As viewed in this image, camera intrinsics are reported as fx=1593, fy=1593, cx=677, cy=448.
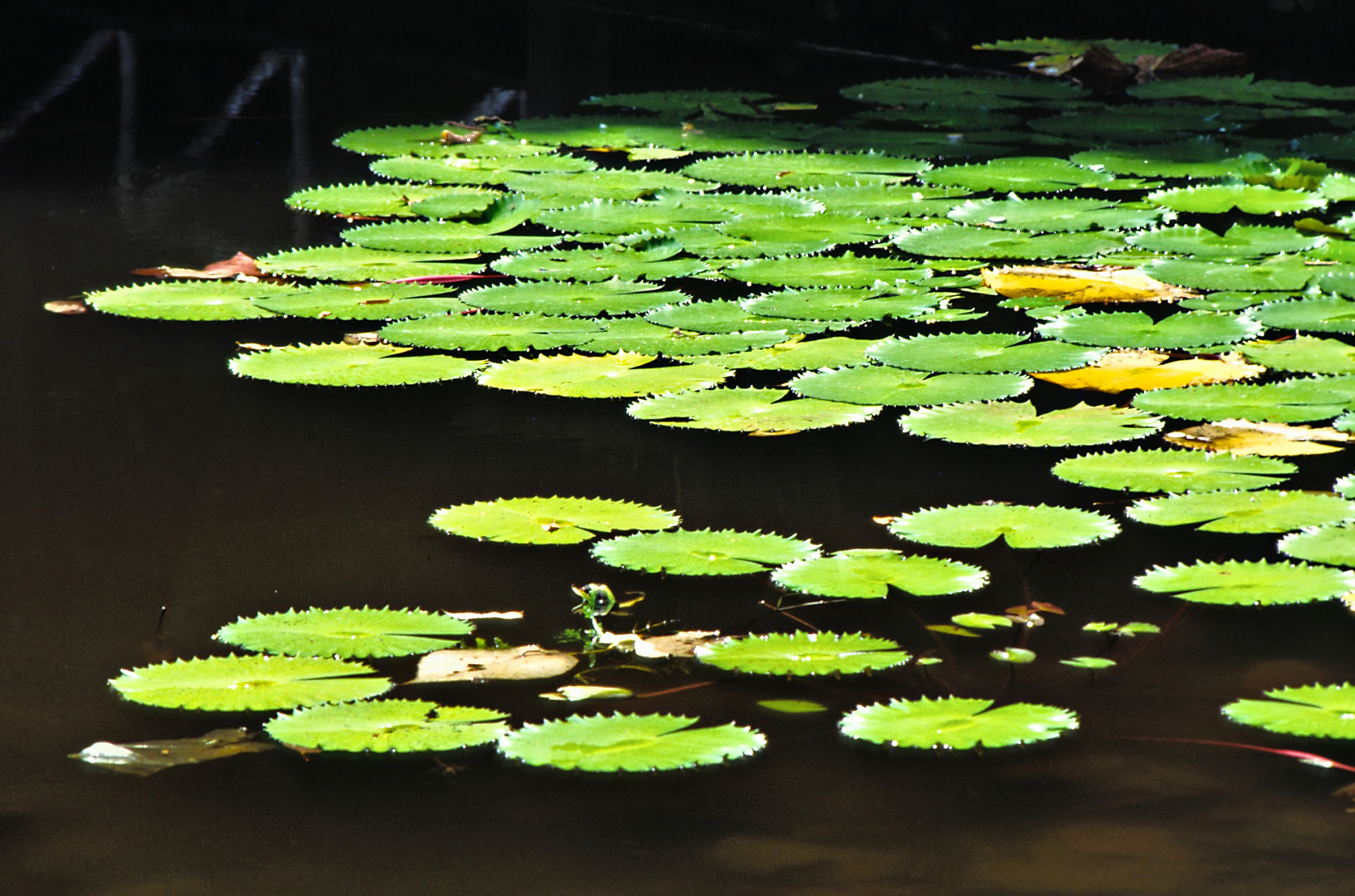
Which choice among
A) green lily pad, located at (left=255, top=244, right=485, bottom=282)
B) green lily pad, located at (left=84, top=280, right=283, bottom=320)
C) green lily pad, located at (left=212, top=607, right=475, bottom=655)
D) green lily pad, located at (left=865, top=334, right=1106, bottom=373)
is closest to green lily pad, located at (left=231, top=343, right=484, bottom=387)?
green lily pad, located at (left=84, top=280, right=283, bottom=320)

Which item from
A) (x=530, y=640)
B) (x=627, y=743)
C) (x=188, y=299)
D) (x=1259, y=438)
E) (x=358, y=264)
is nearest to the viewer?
(x=627, y=743)

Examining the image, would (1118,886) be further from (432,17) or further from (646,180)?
(432,17)

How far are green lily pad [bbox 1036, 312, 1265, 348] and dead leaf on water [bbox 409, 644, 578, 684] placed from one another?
1198 millimetres

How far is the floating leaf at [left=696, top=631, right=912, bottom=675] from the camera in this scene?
4.54ft

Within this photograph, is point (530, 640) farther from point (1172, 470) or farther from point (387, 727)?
point (1172, 470)

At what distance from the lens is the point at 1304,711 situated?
129cm

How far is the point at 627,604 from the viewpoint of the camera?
1.54 metres

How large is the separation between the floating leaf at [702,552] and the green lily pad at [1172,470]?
0.37 meters

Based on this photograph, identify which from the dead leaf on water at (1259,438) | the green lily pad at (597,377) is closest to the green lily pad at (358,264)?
the green lily pad at (597,377)

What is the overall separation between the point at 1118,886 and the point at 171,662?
0.83 meters

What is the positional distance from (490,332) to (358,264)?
1.68 ft

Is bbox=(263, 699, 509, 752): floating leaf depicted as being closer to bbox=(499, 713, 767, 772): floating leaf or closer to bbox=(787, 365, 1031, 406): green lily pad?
bbox=(499, 713, 767, 772): floating leaf

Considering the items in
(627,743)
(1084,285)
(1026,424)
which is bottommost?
(627,743)

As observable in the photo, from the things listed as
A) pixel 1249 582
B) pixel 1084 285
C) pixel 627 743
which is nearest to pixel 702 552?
pixel 627 743
